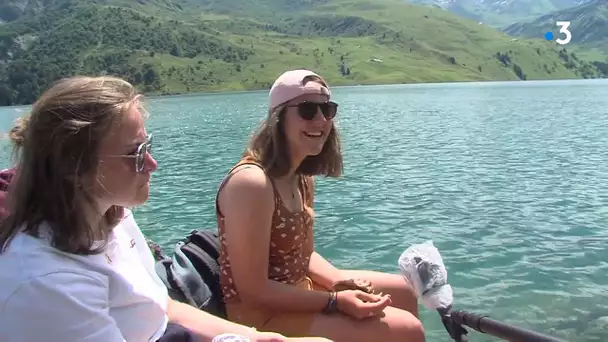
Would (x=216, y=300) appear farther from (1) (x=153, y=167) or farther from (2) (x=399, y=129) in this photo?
(2) (x=399, y=129)

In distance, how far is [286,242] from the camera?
4.70 meters

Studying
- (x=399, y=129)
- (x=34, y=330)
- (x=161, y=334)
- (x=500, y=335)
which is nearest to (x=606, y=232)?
(x=500, y=335)

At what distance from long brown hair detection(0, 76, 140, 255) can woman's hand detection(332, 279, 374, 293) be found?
2.44 metres

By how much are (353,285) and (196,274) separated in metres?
1.20

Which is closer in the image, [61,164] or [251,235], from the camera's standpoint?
[61,164]

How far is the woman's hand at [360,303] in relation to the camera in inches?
177

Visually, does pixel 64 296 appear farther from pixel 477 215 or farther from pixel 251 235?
pixel 477 215

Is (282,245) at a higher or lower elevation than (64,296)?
lower

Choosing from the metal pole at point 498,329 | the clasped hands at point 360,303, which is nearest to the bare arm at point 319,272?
the clasped hands at point 360,303

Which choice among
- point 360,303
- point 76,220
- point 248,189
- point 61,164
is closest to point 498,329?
point 360,303

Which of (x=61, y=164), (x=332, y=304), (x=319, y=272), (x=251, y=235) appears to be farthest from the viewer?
(x=319, y=272)

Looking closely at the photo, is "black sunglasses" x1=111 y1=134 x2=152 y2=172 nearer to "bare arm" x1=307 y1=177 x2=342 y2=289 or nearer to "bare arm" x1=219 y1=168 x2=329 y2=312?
"bare arm" x1=219 y1=168 x2=329 y2=312

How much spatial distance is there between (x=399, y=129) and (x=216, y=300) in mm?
44264

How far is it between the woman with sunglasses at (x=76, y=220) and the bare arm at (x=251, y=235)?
1.08 m
